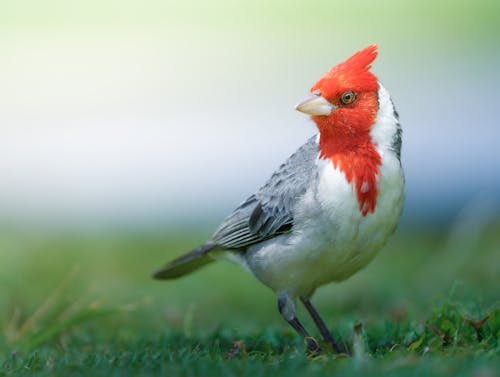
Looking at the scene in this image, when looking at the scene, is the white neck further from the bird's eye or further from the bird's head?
the bird's eye

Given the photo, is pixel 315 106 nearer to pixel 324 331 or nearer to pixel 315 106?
pixel 315 106

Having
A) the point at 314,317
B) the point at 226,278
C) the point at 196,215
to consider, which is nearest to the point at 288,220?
the point at 314,317

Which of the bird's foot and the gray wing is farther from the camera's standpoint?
the gray wing

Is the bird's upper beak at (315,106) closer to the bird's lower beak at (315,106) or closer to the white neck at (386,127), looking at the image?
the bird's lower beak at (315,106)

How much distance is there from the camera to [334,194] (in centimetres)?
396

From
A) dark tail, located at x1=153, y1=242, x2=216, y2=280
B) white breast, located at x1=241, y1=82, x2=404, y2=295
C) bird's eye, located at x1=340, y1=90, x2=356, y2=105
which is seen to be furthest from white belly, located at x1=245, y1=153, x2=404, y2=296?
dark tail, located at x1=153, y1=242, x2=216, y2=280

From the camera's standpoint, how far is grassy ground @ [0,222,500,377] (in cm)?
329

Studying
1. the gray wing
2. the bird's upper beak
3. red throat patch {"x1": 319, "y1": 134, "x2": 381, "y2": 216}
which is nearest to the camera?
red throat patch {"x1": 319, "y1": 134, "x2": 381, "y2": 216}

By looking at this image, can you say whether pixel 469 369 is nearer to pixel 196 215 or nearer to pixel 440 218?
pixel 440 218

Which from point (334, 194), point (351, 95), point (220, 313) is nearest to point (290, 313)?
point (334, 194)

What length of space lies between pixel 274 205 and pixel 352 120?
594 millimetres

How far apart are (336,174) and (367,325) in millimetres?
890

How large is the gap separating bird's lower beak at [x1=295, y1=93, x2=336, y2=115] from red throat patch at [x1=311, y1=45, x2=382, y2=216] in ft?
0.08

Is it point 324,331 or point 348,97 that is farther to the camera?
point 324,331
